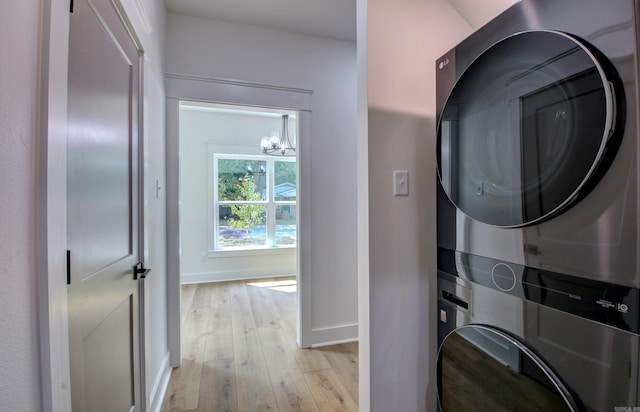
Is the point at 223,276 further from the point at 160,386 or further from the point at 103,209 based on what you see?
the point at 103,209

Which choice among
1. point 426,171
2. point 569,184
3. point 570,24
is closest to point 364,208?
point 426,171

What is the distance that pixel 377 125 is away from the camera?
1.23 m

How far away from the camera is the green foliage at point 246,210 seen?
4664 mm

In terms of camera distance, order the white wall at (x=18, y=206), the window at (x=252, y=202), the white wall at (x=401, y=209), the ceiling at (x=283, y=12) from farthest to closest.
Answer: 1. the window at (x=252, y=202)
2. the ceiling at (x=283, y=12)
3. the white wall at (x=401, y=209)
4. the white wall at (x=18, y=206)

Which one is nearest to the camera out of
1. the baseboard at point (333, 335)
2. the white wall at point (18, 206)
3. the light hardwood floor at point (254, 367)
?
the white wall at point (18, 206)

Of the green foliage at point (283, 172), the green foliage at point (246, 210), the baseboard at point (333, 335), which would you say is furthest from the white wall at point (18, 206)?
the green foliage at point (283, 172)

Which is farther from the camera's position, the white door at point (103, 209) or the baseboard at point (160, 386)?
the baseboard at point (160, 386)

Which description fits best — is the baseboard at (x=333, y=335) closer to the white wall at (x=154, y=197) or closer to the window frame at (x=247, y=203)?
the white wall at (x=154, y=197)

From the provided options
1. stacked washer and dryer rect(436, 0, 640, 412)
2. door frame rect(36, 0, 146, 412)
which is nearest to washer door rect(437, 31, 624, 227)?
stacked washer and dryer rect(436, 0, 640, 412)

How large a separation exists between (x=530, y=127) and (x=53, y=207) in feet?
4.18

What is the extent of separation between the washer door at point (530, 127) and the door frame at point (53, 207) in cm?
121

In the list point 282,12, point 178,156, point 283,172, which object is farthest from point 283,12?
point 283,172

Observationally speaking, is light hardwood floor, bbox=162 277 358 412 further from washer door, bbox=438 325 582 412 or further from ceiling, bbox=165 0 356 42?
ceiling, bbox=165 0 356 42

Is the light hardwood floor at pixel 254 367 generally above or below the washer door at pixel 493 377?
below
